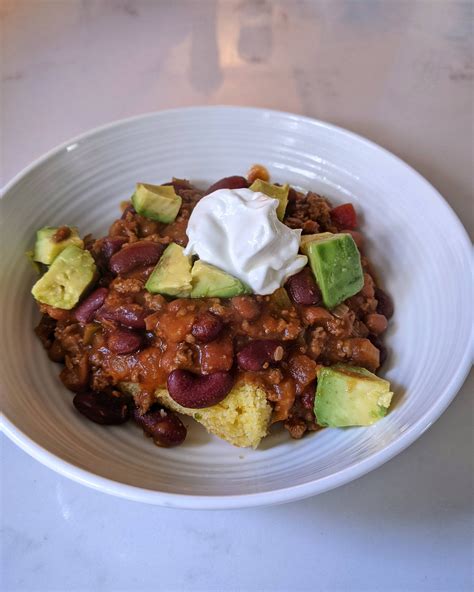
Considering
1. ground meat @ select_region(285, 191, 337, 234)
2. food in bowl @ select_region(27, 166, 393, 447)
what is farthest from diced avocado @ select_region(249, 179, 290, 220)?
food in bowl @ select_region(27, 166, 393, 447)

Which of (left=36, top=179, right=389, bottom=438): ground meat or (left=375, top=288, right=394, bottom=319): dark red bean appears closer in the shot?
(left=36, top=179, right=389, bottom=438): ground meat

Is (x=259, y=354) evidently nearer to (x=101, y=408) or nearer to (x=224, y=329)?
(x=224, y=329)

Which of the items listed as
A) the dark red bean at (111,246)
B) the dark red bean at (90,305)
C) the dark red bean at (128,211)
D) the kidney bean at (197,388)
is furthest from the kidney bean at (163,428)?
the dark red bean at (128,211)

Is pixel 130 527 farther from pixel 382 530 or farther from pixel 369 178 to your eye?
pixel 369 178

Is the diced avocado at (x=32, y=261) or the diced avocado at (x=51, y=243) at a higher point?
the diced avocado at (x=51, y=243)

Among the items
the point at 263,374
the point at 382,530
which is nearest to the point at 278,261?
the point at 263,374

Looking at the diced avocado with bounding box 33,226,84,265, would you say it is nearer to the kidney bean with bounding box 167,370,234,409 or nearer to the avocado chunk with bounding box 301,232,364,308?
the kidney bean with bounding box 167,370,234,409

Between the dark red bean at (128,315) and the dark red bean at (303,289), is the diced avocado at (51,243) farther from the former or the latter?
the dark red bean at (303,289)
